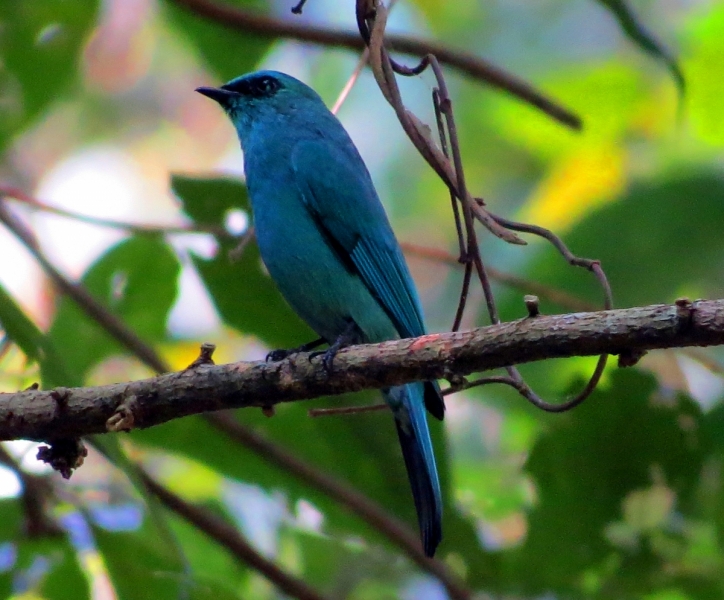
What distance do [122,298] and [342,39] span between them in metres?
1.55

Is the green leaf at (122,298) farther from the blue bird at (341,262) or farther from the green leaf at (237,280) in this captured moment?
the blue bird at (341,262)

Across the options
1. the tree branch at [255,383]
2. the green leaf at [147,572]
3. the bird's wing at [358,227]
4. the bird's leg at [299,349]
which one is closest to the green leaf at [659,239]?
the bird's wing at [358,227]

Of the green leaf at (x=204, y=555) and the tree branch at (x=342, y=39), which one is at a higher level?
the tree branch at (x=342, y=39)

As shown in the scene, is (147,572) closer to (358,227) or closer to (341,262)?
(341,262)

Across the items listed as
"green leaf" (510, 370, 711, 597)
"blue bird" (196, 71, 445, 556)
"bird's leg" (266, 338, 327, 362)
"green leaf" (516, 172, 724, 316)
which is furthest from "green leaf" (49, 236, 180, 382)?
"green leaf" (516, 172, 724, 316)

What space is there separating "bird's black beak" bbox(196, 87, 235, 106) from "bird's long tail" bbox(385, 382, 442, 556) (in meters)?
1.76

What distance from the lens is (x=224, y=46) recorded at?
480 cm

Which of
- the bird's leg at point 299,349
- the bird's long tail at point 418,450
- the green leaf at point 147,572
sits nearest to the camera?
the green leaf at point 147,572

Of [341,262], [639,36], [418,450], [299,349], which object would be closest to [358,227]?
[341,262]

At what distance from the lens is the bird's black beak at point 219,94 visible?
180 inches

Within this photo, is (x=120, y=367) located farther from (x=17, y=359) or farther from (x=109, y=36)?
(x=109, y=36)

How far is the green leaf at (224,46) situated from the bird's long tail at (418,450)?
195cm

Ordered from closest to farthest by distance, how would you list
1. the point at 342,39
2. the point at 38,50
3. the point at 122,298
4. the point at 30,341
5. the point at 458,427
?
1. the point at 30,341
2. the point at 122,298
3. the point at 38,50
4. the point at 342,39
5. the point at 458,427

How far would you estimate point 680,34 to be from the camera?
6410mm
